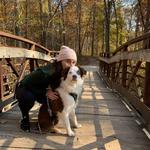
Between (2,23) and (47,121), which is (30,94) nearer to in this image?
(47,121)

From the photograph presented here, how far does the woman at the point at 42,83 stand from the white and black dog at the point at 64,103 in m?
0.09

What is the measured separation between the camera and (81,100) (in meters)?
7.09

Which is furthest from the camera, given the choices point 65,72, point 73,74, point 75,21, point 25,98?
point 75,21

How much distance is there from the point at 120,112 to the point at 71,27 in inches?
1618

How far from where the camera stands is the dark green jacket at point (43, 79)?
4180 millimetres

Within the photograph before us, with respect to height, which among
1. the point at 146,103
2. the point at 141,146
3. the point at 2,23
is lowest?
the point at 141,146

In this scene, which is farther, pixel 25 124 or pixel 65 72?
pixel 25 124

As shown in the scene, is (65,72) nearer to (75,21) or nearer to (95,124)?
(95,124)

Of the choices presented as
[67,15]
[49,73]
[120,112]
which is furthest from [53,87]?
[67,15]

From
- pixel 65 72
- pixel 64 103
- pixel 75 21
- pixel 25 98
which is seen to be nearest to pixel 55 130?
pixel 64 103

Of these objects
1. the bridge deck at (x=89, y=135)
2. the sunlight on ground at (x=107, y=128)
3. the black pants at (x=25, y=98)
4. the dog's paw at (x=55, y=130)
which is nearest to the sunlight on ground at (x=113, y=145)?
the bridge deck at (x=89, y=135)

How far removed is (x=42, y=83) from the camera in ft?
14.0

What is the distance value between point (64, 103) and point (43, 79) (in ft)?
1.26

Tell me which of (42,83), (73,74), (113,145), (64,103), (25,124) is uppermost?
(73,74)
